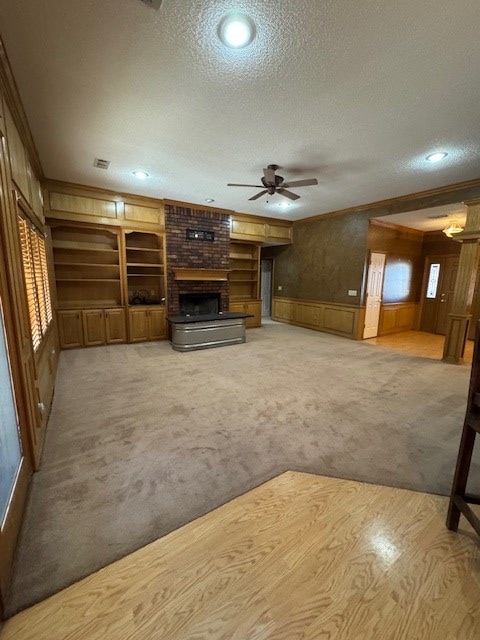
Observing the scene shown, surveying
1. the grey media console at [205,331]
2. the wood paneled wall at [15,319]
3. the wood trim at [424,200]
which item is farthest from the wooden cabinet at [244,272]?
the wood paneled wall at [15,319]

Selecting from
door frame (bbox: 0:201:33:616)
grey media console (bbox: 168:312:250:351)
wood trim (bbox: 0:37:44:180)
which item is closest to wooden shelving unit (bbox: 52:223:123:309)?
grey media console (bbox: 168:312:250:351)

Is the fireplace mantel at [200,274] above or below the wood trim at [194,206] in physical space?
below

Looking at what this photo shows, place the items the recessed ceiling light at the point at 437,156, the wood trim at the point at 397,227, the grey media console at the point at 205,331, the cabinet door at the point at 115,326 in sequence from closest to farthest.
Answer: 1. the recessed ceiling light at the point at 437,156
2. the grey media console at the point at 205,331
3. the cabinet door at the point at 115,326
4. the wood trim at the point at 397,227

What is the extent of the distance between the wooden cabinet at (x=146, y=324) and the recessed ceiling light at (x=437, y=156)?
5.06 metres

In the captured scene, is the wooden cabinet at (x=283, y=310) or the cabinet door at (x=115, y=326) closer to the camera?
the cabinet door at (x=115, y=326)

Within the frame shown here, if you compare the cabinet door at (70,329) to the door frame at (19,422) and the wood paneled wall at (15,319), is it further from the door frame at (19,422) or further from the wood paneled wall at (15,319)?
the door frame at (19,422)

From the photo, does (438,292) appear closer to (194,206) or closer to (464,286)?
(464,286)

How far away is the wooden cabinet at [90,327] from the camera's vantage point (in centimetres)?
498

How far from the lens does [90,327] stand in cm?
518

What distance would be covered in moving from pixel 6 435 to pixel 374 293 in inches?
265

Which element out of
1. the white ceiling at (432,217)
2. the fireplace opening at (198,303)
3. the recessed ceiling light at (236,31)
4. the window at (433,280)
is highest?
the recessed ceiling light at (236,31)

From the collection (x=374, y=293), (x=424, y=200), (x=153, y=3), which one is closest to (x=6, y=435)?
(x=153, y=3)

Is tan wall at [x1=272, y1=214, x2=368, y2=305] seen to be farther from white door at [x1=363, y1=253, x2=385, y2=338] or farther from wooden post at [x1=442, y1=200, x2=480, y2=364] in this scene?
wooden post at [x1=442, y1=200, x2=480, y2=364]

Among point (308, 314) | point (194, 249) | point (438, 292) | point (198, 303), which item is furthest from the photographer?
point (308, 314)
